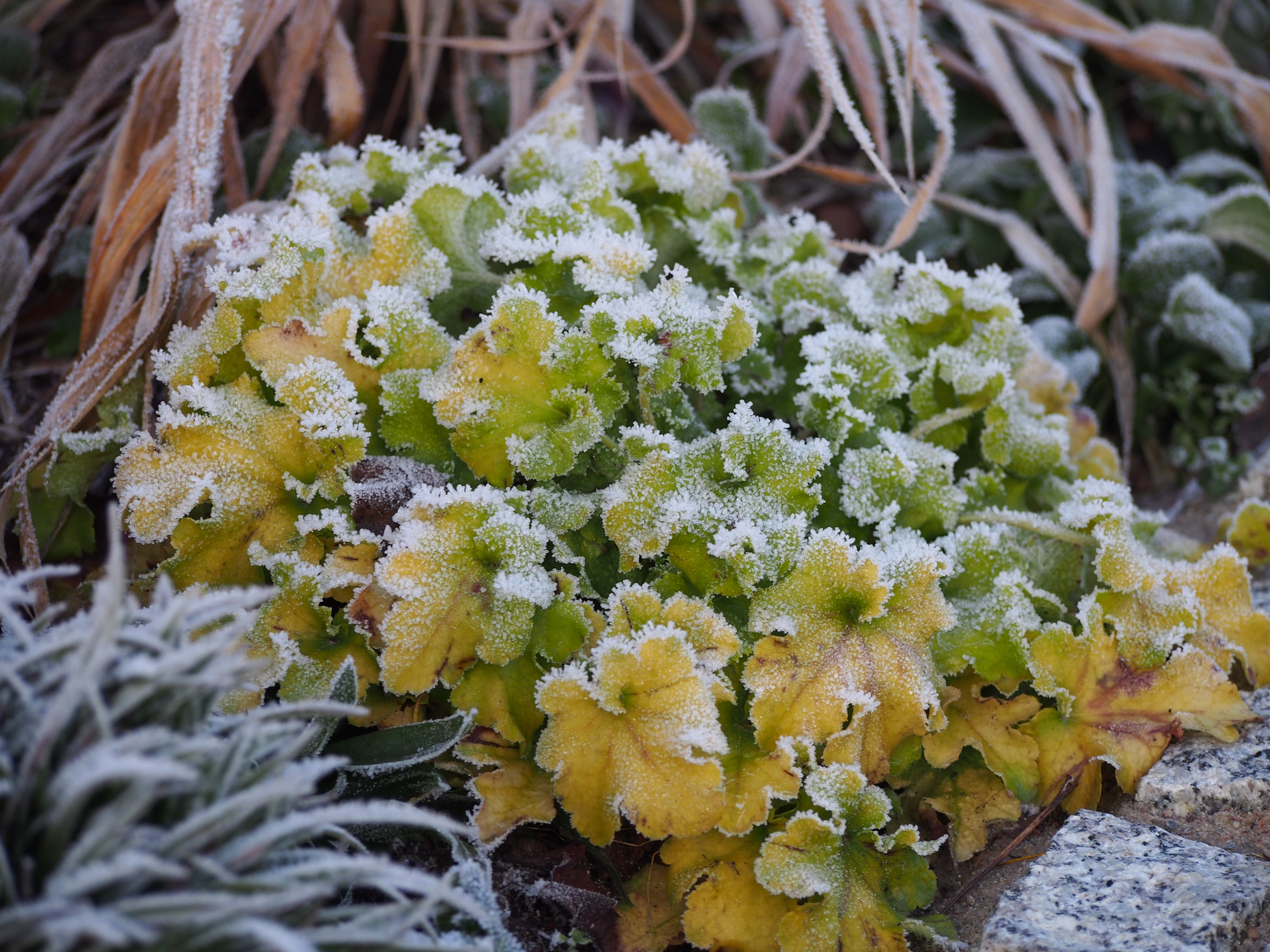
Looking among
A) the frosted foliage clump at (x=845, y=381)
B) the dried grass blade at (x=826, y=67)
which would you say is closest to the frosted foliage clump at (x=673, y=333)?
the frosted foliage clump at (x=845, y=381)

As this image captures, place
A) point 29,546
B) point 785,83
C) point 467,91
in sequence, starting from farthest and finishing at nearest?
1. point 785,83
2. point 467,91
3. point 29,546

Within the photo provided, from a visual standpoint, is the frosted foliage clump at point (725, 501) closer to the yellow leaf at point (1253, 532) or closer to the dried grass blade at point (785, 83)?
the yellow leaf at point (1253, 532)

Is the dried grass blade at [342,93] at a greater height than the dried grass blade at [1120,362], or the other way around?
the dried grass blade at [342,93]

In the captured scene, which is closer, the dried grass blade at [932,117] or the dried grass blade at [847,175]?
the dried grass blade at [932,117]

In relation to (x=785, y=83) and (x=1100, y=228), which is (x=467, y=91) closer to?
(x=785, y=83)

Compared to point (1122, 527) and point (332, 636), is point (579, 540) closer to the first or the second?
point (332, 636)

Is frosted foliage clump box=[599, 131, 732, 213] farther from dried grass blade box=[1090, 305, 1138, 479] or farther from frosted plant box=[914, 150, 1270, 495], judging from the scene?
dried grass blade box=[1090, 305, 1138, 479]

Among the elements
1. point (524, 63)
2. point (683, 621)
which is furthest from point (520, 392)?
point (524, 63)
